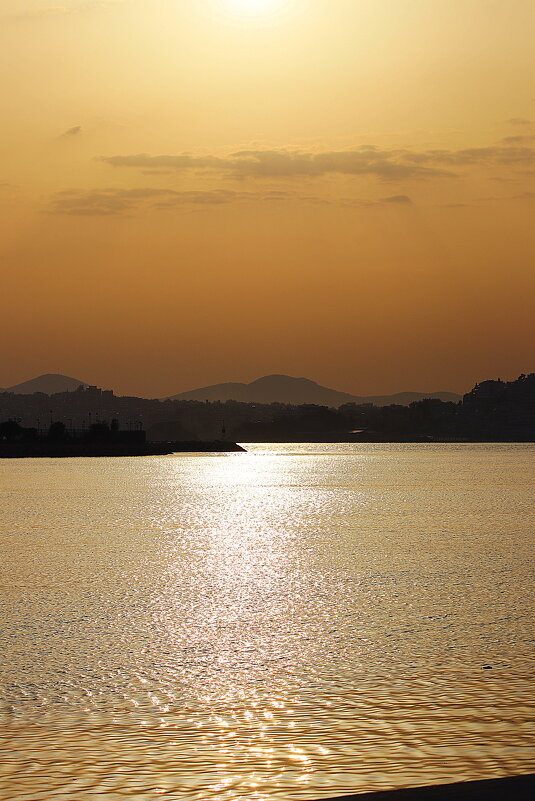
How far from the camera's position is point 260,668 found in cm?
1622

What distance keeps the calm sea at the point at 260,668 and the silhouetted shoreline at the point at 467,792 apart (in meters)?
0.32

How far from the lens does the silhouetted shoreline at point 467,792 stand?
31.7 feet

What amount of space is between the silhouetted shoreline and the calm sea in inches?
12.7

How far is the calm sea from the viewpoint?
11055 mm

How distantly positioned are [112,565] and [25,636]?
12.4 meters

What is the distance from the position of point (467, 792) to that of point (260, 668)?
659cm

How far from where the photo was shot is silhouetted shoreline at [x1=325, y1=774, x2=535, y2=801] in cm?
966

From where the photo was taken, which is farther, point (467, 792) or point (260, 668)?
point (260, 668)

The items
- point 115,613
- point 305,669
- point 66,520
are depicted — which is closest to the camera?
point 305,669

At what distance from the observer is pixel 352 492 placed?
8525 cm

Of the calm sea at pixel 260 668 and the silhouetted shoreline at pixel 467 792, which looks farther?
the calm sea at pixel 260 668

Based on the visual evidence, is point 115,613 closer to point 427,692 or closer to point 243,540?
point 427,692

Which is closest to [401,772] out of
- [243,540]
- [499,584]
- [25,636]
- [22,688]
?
[22,688]

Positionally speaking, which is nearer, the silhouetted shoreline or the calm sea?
the silhouetted shoreline
